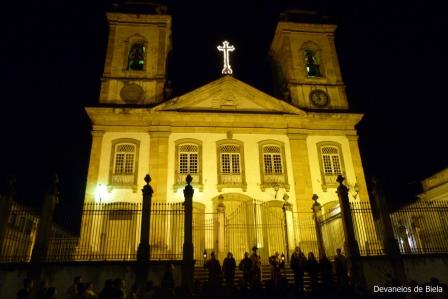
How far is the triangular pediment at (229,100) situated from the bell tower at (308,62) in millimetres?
1800

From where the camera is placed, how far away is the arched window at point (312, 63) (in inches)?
973

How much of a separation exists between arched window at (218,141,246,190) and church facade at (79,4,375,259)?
0.19ft

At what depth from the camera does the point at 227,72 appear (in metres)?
23.0

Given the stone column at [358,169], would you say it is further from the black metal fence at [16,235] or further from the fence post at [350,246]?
the black metal fence at [16,235]

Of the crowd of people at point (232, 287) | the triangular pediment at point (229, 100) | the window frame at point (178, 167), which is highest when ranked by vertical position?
the triangular pediment at point (229, 100)

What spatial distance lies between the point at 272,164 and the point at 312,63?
9165 millimetres

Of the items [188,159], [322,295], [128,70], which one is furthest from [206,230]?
[128,70]

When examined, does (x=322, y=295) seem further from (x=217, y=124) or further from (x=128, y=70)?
(x=128, y=70)

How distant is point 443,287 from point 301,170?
10726mm

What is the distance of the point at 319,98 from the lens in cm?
2325

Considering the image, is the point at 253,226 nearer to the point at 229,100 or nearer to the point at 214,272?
the point at 214,272

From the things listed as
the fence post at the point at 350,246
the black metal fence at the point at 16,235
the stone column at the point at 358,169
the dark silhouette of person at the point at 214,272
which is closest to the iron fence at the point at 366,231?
the fence post at the point at 350,246

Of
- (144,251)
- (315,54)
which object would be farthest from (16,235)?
(315,54)

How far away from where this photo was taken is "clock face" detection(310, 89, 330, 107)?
75.7ft
